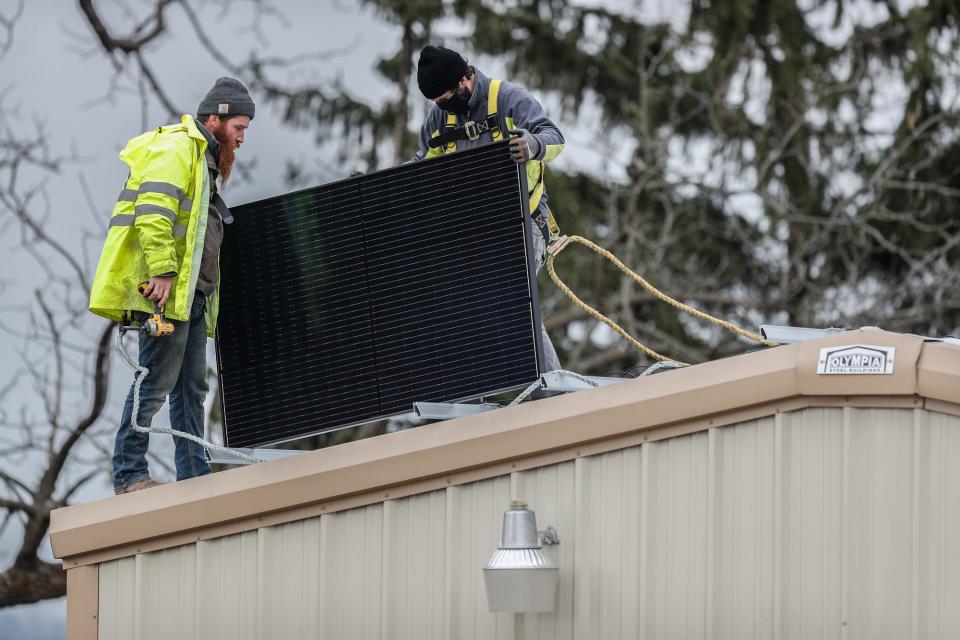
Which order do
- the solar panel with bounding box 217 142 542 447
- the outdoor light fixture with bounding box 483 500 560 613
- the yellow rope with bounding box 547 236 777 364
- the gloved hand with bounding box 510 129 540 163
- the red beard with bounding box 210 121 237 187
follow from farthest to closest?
the red beard with bounding box 210 121 237 187, the yellow rope with bounding box 547 236 777 364, the solar panel with bounding box 217 142 542 447, the gloved hand with bounding box 510 129 540 163, the outdoor light fixture with bounding box 483 500 560 613

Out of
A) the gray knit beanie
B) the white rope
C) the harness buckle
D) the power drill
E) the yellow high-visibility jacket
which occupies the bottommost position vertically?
the white rope

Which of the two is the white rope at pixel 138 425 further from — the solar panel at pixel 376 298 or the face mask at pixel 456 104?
the face mask at pixel 456 104

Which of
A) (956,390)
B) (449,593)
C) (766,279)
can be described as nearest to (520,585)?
(449,593)

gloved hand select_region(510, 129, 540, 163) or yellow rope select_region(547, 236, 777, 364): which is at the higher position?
gloved hand select_region(510, 129, 540, 163)

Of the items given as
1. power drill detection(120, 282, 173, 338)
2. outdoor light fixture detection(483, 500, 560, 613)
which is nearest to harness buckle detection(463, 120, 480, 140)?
power drill detection(120, 282, 173, 338)

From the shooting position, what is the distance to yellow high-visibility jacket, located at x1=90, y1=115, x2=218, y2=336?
20.6 feet

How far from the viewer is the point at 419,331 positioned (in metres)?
6.36

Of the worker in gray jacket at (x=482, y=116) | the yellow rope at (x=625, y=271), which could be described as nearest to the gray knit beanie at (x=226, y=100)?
the worker in gray jacket at (x=482, y=116)

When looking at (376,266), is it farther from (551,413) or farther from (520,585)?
(520,585)

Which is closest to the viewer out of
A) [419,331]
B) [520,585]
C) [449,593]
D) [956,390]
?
[956,390]

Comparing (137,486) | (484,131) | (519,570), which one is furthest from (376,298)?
(519,570)

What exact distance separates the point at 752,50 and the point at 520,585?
14.5 meters

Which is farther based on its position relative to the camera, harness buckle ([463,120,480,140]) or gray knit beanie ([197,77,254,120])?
harness buckle ([463,120,480,140])

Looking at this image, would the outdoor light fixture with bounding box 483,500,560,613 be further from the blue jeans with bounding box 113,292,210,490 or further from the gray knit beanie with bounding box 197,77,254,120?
the gray knit beanie with bounding box 197,77,254,120
